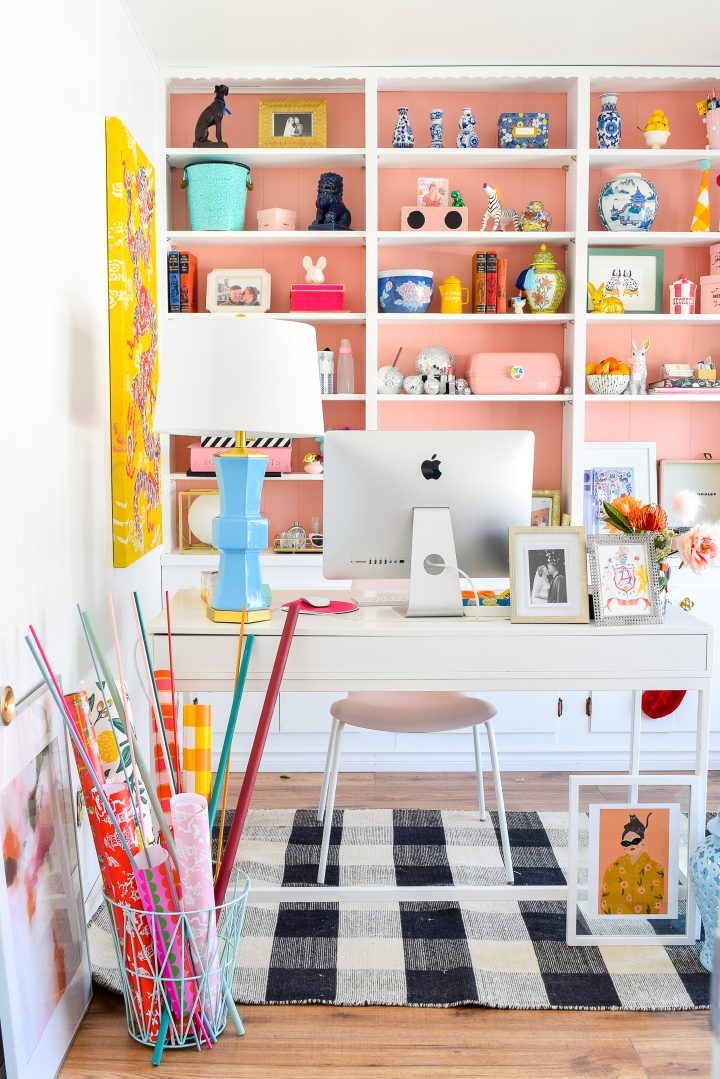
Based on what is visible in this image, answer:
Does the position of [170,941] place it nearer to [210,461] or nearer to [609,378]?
[210,461]

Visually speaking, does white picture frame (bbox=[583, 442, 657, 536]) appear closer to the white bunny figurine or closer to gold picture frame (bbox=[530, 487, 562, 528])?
gold picture frame (bbox=[530, 487, 562, 528])

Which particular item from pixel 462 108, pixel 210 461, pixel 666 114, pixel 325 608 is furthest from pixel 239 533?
pixel 666 114

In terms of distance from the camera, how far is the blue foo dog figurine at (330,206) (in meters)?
3.49

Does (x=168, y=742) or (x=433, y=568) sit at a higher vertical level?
(x=433, y=568)

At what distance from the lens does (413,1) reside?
2.88m

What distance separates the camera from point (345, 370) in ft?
11.8

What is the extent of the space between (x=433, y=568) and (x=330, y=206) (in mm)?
1817

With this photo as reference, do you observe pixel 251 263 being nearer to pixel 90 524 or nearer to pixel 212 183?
pixel 212 183

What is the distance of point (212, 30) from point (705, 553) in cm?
231

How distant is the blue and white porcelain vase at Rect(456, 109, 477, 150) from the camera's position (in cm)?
350

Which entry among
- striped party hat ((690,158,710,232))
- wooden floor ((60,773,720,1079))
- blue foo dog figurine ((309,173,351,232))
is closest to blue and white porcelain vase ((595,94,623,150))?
striped party hat ((690,158,710,232))

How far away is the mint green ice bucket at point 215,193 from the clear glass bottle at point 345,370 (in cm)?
59

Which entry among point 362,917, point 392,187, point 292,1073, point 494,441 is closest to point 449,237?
point 392,187

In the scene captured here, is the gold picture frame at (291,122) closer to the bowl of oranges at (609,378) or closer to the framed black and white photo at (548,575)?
the bowl of oranges at (609,378)
